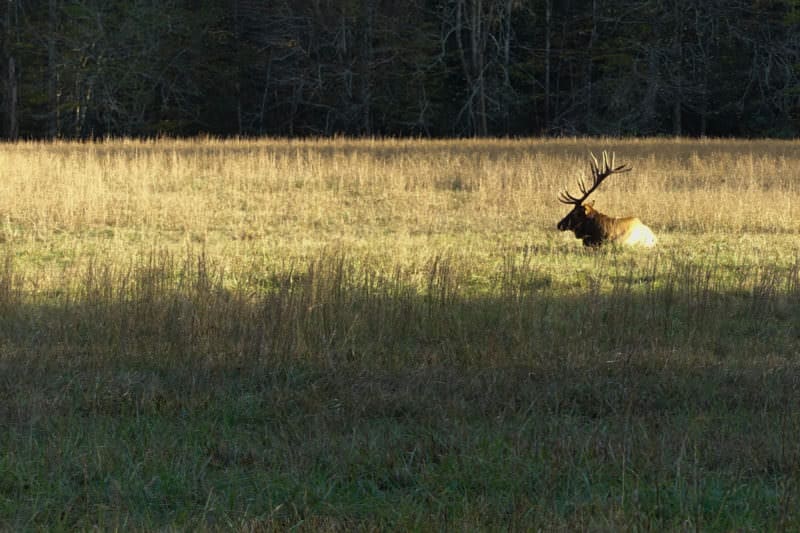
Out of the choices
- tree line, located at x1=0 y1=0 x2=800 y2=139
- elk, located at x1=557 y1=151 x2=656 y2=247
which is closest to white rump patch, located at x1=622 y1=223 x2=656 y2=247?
elk, located at x1=557 y1=151 x2=656 y2=247

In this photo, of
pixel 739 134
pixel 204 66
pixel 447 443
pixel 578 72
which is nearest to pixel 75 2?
pixel 204 66

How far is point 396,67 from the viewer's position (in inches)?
1813

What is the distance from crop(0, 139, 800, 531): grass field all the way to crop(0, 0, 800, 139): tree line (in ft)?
105

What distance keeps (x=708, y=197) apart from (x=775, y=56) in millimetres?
29590

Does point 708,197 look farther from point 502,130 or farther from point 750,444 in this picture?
point 502,130

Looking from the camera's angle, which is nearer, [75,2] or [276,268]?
[276,268]

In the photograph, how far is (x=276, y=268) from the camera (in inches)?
422

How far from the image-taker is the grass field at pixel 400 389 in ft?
13.9

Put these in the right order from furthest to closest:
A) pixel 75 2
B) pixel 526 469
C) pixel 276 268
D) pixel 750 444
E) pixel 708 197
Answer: pixel 75 2, pixel 708 197, pixel 276 268, pixel 750 444, pixel 526 469

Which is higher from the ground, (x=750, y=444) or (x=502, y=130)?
(x=502, y=130)

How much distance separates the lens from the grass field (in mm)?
4238

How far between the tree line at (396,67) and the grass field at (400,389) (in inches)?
1257

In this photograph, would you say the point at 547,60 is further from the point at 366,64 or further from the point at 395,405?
the point at 395,405

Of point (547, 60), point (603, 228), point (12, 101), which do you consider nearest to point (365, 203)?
point (603, 228)
